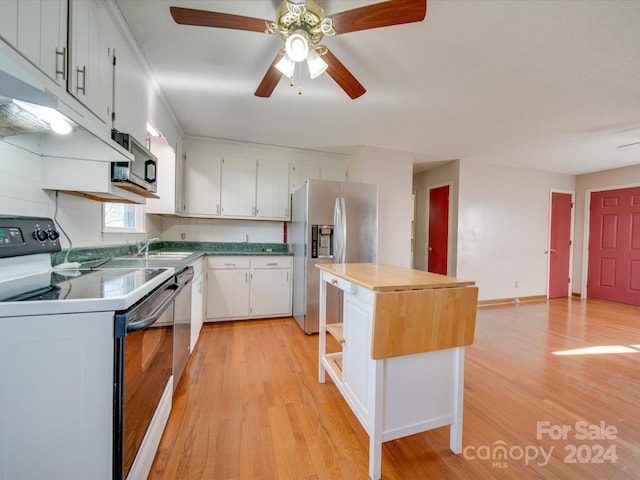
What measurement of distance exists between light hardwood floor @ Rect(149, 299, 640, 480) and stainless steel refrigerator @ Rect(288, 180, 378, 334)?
20.5 inches

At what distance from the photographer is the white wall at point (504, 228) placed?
171 inches

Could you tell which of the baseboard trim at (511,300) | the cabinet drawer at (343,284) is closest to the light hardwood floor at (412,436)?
the cabinet drawer at (343,284)

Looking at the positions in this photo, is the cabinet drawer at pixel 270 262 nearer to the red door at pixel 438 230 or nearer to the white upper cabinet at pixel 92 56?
the white upper cabinet at pixel 92 56

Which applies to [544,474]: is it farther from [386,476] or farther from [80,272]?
[80,272]

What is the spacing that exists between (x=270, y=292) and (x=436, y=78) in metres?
2.88

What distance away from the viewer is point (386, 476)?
126 cm

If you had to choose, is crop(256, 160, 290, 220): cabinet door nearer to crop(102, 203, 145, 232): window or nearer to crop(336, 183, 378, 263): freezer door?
crop(336, 183, 378, 263): freezer door

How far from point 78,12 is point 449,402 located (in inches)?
106

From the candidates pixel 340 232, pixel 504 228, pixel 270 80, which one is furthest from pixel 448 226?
pixel 270 80

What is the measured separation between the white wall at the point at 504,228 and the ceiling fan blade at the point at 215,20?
4.04m

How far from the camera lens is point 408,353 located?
1.25m

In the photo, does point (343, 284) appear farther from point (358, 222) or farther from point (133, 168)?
point (358, 222)

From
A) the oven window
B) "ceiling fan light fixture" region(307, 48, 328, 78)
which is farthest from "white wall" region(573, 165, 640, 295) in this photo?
the oven window

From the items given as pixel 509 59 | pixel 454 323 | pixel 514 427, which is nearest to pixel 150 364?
pixel 454 323
